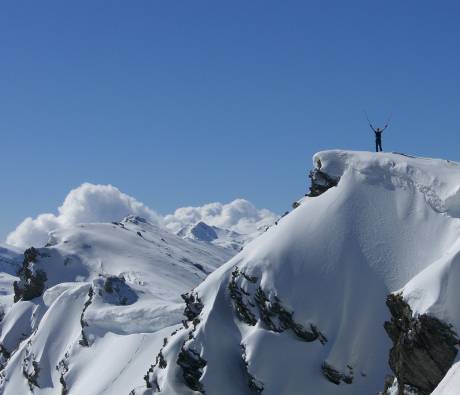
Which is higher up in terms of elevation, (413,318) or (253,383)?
(413,318)

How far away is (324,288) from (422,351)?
1395cm

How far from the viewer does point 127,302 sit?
301ft

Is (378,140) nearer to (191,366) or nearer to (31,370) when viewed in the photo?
(191,366)

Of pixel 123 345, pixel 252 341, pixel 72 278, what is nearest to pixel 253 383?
pixel 252 341

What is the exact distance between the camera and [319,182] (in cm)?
6388

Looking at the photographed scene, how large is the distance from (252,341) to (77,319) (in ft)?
142

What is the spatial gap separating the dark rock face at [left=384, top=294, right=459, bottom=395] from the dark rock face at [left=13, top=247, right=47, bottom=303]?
8401cm

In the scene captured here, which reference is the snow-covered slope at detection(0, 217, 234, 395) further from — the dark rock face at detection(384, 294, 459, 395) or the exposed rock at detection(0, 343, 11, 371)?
the dark rock face at detection(384, 294, 459, 395)

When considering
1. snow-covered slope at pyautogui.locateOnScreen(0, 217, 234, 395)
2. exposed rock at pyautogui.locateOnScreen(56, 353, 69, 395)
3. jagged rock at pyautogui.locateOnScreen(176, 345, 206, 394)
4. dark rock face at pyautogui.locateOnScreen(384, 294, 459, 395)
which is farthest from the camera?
exposed rock at pyautogui.locateOnScreen(56, 353, 69, 395)

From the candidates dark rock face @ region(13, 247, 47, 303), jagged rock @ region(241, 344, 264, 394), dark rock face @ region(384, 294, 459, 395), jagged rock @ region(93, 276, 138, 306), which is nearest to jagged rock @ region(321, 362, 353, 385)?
jagged rock @ region(241, 344, 264, 394)

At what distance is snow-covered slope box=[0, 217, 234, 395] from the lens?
76062 mm

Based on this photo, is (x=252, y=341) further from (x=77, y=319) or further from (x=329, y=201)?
(x=77, y=319)

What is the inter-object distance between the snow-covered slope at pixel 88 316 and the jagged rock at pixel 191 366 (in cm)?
1143

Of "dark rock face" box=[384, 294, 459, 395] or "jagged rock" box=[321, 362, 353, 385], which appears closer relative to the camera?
"dark rock face" box=[384, 294, 459, 395]
